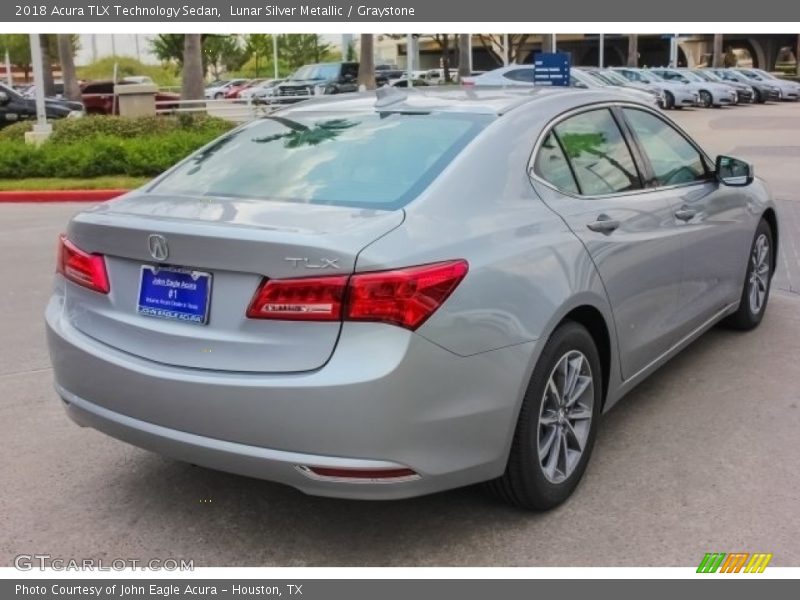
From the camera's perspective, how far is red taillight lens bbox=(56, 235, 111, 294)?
3.51 meters

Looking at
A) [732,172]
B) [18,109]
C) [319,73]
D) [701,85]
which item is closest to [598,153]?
[732,172]

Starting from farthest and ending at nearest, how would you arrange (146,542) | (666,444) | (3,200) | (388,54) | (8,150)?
(388,54) < (8,150) < (3,200) < (666,444) < (146,542)

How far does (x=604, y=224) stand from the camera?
4023mm

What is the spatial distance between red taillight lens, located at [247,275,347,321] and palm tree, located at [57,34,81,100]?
30.2 metres

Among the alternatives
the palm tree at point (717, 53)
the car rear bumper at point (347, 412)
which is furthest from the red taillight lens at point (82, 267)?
the palm tree at point (717, 53)

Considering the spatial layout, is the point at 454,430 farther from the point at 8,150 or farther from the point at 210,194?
the point at 8,150

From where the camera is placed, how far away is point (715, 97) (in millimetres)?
36844

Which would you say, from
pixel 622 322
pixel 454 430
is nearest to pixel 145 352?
pixel 454 430

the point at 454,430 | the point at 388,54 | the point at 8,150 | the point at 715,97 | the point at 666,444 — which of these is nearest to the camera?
the point at 454,430

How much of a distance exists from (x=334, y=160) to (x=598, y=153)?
1310 mm

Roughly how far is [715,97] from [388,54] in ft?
193

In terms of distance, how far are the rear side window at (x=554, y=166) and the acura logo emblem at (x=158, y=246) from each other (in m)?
1.53

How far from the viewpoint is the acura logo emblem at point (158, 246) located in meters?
3.25

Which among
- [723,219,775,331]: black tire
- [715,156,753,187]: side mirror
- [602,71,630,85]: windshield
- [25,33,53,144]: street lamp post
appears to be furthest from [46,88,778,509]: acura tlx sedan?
[602,71,630,85]: windshield
